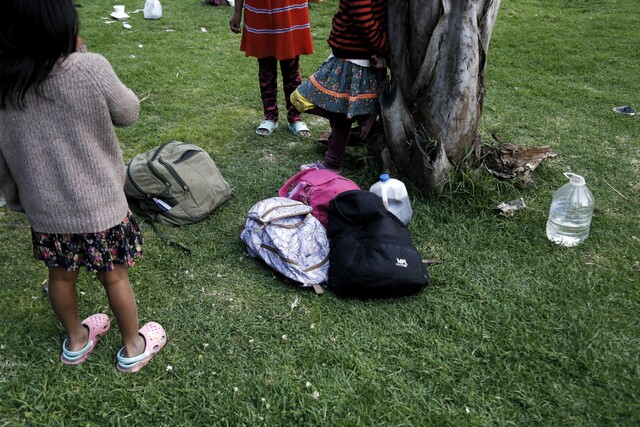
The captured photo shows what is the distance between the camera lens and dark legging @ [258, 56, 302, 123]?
4.61m

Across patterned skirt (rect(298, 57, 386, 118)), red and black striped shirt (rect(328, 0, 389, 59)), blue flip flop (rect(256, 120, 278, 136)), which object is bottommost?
blue flip flop (rect(256, 120, 278, 136))

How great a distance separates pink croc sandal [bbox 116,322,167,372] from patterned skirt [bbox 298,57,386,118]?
1987mm

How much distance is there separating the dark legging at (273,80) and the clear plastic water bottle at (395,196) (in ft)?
5.44

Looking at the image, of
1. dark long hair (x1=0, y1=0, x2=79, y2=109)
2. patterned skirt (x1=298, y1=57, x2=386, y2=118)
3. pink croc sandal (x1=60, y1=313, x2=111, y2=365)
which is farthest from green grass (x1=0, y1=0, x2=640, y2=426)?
dark long hair (x1=0, y1=0, x2=79, y2=109)

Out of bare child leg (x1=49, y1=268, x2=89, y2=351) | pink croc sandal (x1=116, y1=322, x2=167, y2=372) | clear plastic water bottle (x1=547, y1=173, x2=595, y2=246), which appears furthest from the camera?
clear plastic water bottle (x1=547, y1=173, x2=595, y2=246)

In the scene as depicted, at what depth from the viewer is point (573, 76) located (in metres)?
6.26

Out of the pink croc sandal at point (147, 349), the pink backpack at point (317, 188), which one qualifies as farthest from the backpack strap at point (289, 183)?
the pink croc sandal at point (147, 349)

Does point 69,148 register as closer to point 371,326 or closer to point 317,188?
point 371,326

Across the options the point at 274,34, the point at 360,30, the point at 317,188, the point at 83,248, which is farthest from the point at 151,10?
the point at 83,248

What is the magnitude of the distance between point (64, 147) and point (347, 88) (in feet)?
7.37

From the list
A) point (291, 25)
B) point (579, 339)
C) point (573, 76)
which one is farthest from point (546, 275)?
point (573, 76)

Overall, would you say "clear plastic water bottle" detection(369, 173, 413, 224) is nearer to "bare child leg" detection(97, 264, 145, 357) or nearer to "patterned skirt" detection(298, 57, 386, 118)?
"patterned skirt" detection(298, 57, 386, 118)

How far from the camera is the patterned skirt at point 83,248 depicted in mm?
2135

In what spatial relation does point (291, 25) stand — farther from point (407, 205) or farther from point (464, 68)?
point (407, 205)
